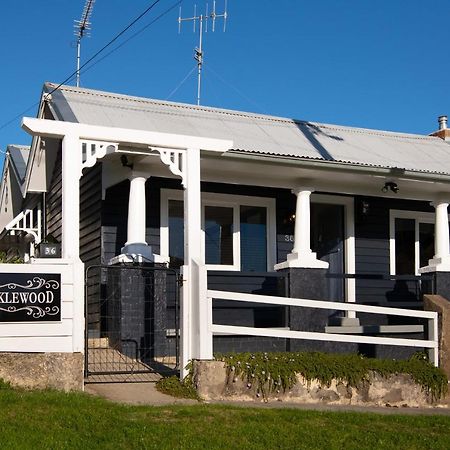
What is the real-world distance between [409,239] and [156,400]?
8927mm

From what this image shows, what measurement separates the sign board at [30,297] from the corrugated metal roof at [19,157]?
992 centimetres

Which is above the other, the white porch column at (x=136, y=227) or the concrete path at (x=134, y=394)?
the white porch column at (x=136, y=227)

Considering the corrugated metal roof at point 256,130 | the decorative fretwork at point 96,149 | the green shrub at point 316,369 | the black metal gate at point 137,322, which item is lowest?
the green shrub at point 316,369

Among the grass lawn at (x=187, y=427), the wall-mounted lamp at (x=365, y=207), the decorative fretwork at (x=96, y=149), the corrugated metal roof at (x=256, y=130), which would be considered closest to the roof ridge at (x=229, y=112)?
the corrugated metal roof at (x=256, y=130)

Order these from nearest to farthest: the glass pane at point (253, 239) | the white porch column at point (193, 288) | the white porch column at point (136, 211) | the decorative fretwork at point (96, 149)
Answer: the white porch column at point (193, 288) < the decorative fretwork at point (96, 149) < the white porch column at point (136, 211) < the glass pane at point (253, 239)

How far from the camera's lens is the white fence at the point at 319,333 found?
31.5 feet

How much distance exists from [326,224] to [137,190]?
4.87 meters

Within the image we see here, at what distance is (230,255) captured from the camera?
14.3 m

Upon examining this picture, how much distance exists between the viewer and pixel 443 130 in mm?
20016

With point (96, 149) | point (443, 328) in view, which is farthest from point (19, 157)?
point (443, 328)

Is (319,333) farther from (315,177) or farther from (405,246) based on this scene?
(405,246)

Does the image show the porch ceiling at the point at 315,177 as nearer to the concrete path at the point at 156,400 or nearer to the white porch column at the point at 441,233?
the white porch column at the point at 441,233

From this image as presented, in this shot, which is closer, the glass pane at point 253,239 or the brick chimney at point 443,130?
the glass pane at point 253,239

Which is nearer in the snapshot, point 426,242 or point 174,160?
point 174,160
